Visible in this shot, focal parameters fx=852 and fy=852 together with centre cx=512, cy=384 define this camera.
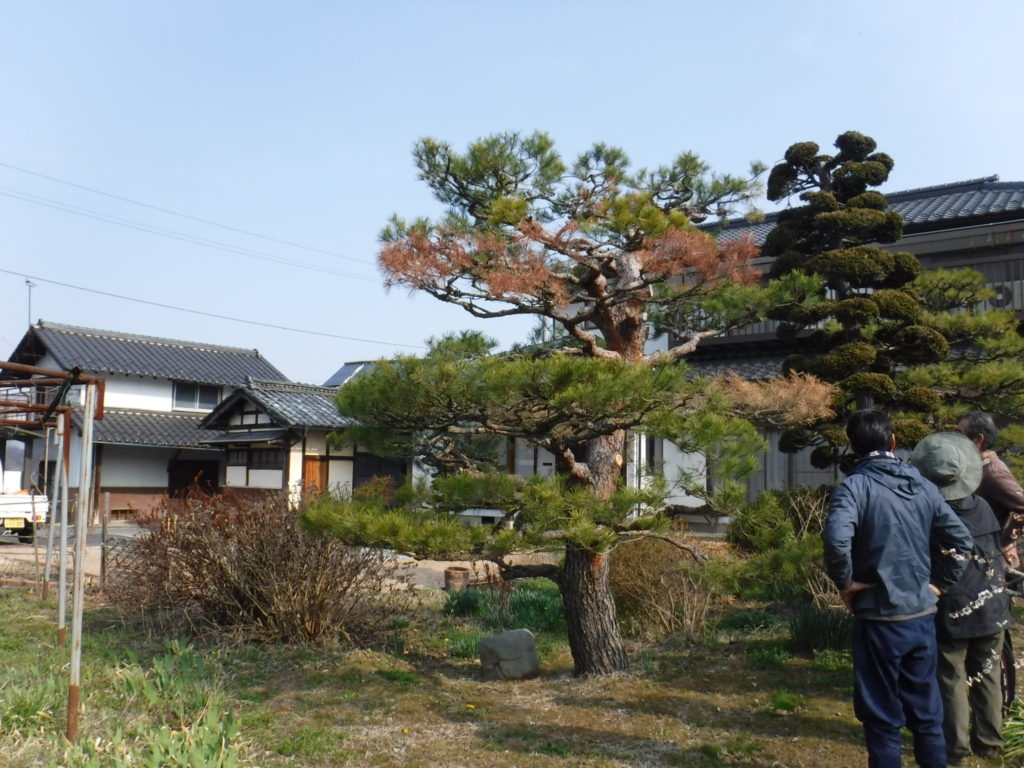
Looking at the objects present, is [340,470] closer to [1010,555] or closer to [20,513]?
[20,513]

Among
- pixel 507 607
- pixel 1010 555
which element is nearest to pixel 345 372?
pixel 507 607

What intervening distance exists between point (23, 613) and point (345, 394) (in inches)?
218

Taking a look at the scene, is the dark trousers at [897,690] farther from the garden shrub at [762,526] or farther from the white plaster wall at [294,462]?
the white plaster wall at [294,462]

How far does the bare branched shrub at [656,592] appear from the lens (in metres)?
6.97

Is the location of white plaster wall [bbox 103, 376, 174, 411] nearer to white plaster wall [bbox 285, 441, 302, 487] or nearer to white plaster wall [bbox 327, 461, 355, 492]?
white plaster wall [bbox 285, 441, 302, 487]

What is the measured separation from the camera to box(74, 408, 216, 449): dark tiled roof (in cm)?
2172

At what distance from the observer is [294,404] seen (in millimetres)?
20953

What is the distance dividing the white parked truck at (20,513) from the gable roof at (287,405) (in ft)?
16.4

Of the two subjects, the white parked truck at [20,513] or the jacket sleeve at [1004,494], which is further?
the white parked truck at [20,513]

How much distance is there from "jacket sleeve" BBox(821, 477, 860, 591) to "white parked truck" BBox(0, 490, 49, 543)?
1537cm

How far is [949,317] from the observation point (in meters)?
8.23

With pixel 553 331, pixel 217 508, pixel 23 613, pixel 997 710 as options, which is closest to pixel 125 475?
pixel 23 613

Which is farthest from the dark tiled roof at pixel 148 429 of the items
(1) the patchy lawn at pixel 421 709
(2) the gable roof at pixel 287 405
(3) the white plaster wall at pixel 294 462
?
(1) the patchy lawn at pixel 421 709

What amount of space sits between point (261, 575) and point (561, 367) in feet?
11.3
